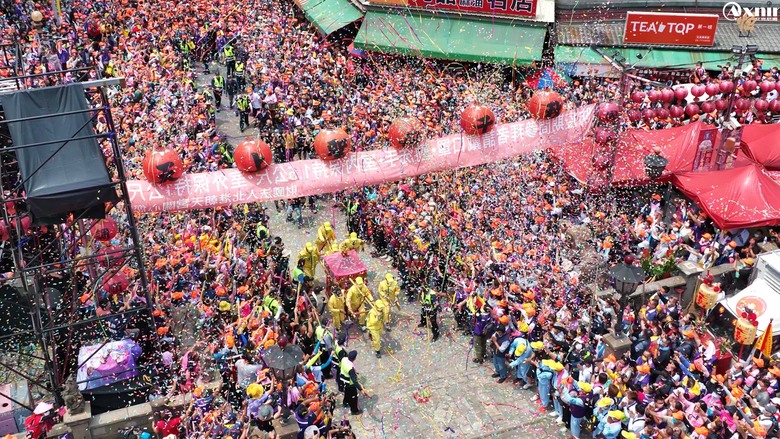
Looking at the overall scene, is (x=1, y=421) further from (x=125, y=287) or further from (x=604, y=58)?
(x=604, y=58)

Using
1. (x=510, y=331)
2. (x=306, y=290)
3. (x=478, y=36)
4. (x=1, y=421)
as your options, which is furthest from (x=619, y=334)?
(x=478, y=36)

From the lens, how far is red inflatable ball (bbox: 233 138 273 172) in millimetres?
16125

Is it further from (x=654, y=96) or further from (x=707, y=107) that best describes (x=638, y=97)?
(x=707, y=107)

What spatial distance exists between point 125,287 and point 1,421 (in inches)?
118

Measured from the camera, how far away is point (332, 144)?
16.7 metres

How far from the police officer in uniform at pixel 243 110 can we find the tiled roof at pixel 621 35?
9795 mm

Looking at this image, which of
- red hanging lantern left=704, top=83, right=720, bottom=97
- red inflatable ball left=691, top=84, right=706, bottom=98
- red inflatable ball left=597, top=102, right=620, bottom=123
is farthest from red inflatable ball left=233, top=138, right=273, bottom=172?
red hanging lantern left=704, top=83, right=720, bottom=97

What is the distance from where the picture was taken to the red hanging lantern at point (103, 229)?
15.1 meters

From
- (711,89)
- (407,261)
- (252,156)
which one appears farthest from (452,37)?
(252,156)

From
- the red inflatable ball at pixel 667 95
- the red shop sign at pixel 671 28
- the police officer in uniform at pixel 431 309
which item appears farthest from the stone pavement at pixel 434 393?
the red shop sign at pixel 671 28

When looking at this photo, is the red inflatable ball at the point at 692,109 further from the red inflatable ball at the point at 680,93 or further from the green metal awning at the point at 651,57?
the green metal awning at the point at 651,57

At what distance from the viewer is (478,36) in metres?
26.1

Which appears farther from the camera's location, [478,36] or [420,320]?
[478,36]

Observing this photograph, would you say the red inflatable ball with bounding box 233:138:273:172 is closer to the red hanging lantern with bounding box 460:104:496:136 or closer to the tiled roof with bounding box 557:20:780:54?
the red hanging lantern with bounding box 460:104:496:136
